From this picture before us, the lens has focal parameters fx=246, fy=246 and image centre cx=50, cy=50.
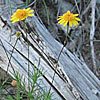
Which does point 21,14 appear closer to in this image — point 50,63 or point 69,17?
point 69,17

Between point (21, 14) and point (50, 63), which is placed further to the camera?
point (50, 63)

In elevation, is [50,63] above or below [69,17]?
below

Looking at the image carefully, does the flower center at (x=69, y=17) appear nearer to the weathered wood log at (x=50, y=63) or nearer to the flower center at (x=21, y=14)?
the flower center at (x=21, y=14)

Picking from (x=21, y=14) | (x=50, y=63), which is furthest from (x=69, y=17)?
(x=50, y=63)

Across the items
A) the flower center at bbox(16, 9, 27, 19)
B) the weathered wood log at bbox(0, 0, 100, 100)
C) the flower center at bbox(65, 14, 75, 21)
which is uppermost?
the flower center at bbox(16, 9, 27, 19)

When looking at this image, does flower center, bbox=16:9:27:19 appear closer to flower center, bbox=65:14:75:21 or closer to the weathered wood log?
flower center, bbox=65:14:75:21

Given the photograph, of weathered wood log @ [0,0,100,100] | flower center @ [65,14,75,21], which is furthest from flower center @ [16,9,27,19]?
weathered wood log @ [0,0,100,100]

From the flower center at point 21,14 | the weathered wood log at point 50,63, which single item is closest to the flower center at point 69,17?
the flower center at point 21,14

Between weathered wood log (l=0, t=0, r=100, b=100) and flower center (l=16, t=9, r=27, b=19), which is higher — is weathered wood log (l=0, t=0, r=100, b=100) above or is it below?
below

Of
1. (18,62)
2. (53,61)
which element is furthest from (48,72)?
(18,62)

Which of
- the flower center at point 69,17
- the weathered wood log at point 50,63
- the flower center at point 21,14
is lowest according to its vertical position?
the weathered wood log at point 50,63
